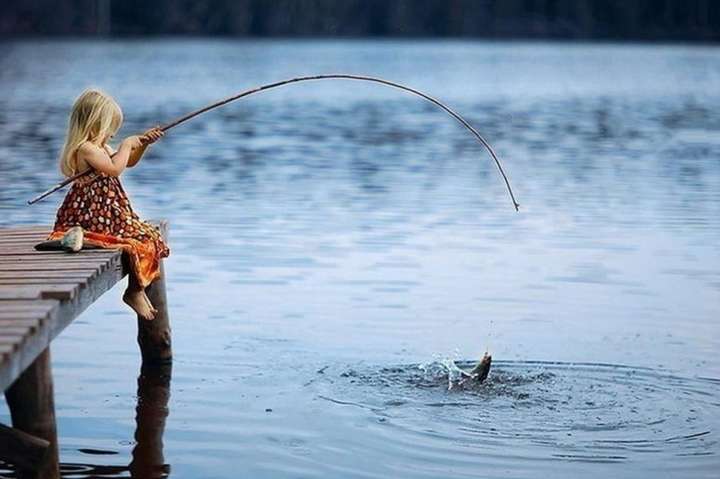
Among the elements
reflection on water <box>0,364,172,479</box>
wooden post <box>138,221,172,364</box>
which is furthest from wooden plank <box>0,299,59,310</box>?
wooden post <box>138,221,172,364</box>

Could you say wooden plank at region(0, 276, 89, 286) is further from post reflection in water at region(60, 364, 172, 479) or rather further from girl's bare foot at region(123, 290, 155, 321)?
girl's bare foot at region(123, 290, 155, 321)

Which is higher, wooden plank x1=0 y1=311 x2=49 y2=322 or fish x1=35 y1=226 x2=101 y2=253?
wooden plank x1=0 y1=311 x2=49 y2=322

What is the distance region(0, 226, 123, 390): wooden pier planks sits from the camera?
218 inches

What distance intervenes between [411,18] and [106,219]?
106m

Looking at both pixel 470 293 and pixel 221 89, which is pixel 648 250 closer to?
pixel 470 293

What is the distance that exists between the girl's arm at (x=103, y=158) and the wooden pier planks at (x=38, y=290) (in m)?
0.42

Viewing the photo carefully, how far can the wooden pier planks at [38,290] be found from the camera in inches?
218

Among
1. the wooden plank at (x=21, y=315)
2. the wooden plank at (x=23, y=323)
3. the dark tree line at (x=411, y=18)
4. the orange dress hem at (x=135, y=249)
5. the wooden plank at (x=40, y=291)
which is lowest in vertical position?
the dark tree line at (x=411, y=18)

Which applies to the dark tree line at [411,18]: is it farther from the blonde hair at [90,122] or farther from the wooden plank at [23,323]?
the wooden plank at [23,323]

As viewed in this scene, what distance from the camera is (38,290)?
6410 millimetres

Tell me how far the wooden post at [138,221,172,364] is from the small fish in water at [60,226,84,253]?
1.45 m

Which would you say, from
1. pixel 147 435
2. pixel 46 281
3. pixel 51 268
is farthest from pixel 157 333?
pixel 46 281

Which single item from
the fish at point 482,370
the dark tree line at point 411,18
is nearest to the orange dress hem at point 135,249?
the fish at point 482,370

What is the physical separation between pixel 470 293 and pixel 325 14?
102 m
